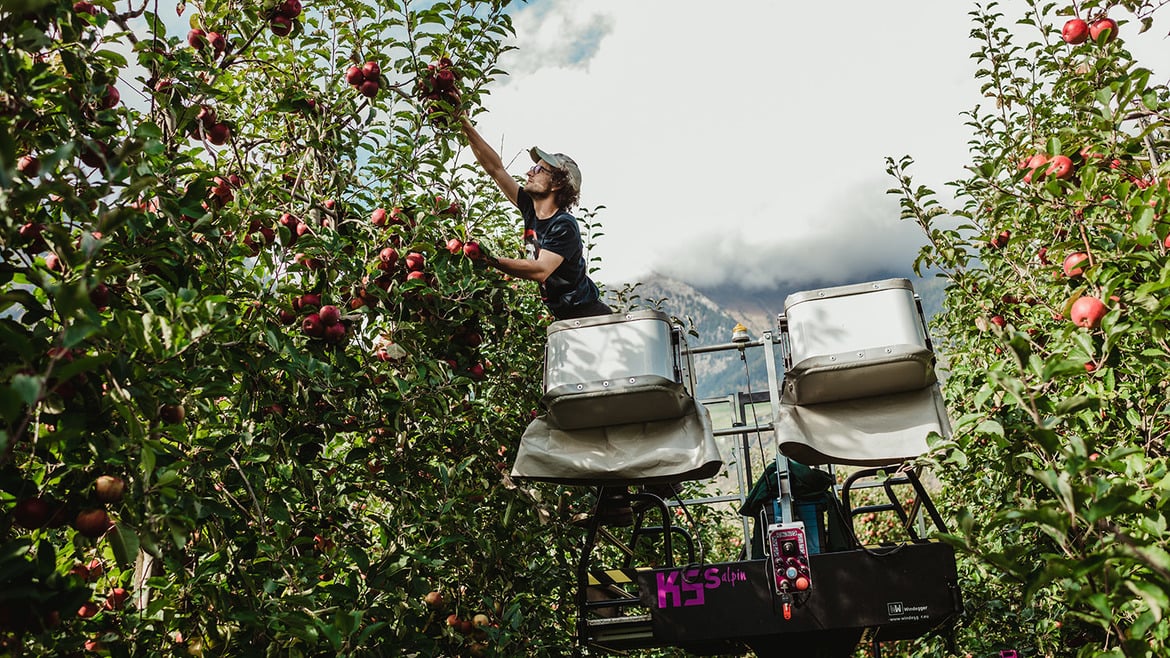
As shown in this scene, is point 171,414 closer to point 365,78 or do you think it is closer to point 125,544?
point 125,544

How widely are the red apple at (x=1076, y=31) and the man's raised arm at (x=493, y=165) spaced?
2176mm

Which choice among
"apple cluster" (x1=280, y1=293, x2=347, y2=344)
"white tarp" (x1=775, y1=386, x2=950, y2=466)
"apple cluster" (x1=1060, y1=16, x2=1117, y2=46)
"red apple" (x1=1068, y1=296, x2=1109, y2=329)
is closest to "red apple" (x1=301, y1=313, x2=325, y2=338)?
"apple cluster" (x1=280, y1=293, x2=347, y2=344)

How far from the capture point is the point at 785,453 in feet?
8.46

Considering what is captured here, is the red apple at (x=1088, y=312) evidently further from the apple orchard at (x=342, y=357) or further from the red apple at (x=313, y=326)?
the red apple at (x=313, y=326)

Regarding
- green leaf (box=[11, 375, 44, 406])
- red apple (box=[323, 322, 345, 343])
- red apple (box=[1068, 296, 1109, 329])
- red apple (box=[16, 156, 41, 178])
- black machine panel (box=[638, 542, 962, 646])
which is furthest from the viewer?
black machine panel (box=[638, 542, 962, 646])

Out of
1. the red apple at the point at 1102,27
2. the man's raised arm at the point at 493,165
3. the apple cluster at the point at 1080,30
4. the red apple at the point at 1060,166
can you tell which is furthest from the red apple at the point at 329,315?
the apple cluster at the point at 1080,30

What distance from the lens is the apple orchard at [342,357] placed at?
1310 millimetres

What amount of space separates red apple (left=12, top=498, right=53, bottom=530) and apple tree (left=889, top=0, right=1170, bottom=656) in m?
1.60

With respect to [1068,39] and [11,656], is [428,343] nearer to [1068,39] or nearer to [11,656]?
[11,656]

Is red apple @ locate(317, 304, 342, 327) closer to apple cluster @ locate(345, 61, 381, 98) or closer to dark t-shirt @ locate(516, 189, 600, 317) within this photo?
apple cluster @ locate(345, 61, 381, 98)

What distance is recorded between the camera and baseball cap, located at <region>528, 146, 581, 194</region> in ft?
11.0

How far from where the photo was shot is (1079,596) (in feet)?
4.07

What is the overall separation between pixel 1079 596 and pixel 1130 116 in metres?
1.42

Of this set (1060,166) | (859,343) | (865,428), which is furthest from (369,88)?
(1060,166)
